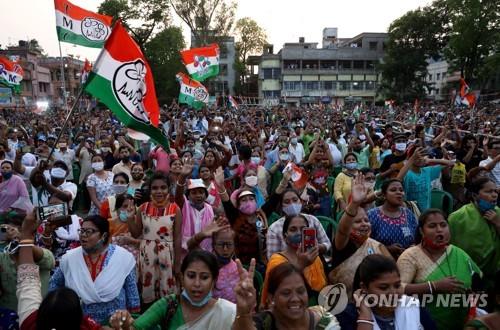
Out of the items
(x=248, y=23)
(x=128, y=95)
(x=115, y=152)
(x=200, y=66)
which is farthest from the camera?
(x=248, y=23)

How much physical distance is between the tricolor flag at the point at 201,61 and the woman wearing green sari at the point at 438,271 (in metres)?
10.6

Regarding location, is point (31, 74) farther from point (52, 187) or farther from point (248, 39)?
point (52, 187)

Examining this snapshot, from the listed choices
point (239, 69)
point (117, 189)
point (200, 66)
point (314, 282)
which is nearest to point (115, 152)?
point (117, 189)

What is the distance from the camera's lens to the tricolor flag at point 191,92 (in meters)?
11.1

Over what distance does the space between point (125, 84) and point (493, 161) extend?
15.5 ft

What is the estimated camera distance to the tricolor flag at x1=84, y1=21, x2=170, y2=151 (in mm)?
3959

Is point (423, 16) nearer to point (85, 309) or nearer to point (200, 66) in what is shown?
point (200, 66)

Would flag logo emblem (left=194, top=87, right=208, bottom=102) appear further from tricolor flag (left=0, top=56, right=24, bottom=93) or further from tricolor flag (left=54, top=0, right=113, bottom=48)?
tricolor flag (left=0, top=56, right=24, bottom=93)

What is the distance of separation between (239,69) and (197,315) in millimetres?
58581

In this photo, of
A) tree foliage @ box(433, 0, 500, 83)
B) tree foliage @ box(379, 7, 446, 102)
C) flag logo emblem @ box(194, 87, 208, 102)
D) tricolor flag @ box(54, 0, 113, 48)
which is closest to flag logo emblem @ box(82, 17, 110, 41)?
tricolor flag @ box(54, 0, 113, 48)

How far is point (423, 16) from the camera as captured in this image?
141 ft

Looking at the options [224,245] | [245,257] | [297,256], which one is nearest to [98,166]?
[245,257]

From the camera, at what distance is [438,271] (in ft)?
8.86

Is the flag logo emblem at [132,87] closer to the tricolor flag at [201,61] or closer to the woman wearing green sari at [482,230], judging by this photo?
the woman wearing green sari at [482,230]
